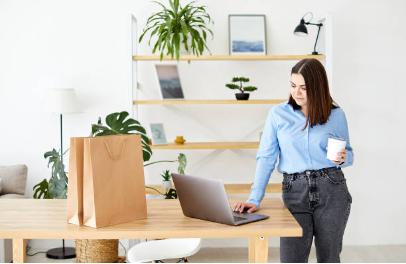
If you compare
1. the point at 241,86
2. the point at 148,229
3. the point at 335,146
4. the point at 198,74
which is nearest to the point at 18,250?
the point at 148,229

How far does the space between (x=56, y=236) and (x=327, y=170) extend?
107 cm

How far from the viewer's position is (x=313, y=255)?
12.6 feet

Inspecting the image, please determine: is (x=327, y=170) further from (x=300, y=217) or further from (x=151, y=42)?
(x=151, y=42)

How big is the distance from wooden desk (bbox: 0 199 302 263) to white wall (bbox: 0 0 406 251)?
87.9 inches

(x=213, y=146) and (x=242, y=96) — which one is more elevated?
(x=242, y=96)

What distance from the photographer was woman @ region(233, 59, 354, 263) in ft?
6.07

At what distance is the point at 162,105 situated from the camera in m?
3.96

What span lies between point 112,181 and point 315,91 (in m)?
0.90

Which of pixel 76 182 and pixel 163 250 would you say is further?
pixel 163 250

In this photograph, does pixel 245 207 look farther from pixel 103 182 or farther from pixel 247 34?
pixel 247 34

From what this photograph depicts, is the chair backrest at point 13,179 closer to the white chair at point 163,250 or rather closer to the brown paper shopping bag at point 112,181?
the white chair at point 163,250

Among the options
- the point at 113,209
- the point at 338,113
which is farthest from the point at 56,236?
the point at 338,113

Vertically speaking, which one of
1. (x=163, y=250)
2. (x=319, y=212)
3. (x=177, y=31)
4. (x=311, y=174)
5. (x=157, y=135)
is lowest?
(x=163, y=250)

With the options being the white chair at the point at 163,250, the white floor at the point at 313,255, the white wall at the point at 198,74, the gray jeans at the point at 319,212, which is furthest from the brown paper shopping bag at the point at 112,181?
the white wall at the point at 198,74
